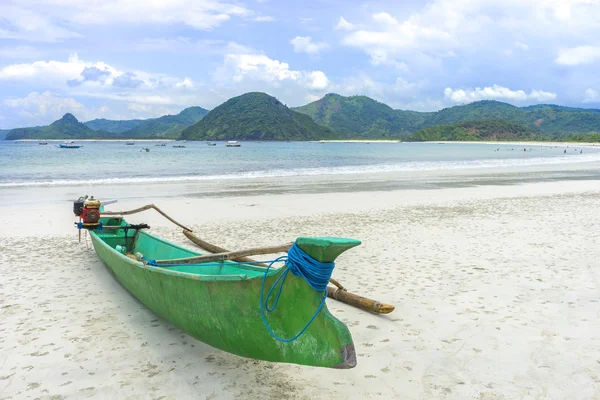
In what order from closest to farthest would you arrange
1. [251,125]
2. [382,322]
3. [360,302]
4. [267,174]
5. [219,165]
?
[382,322] < [360,302] < [267,174] < [219,165] < [251,125]

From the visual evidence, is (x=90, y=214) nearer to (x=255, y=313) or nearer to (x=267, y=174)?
(x=255, y=313)

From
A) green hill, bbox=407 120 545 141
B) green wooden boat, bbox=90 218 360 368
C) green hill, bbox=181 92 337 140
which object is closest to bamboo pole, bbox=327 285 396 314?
green wooden boat, bbox=90 218 360 368

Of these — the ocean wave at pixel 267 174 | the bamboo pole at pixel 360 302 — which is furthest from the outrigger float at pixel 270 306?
the ocean wave at pixel 267 174

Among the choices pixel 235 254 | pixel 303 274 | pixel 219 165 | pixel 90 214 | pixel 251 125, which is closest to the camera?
pixel 303 274

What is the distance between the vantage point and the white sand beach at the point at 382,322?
12.8ft

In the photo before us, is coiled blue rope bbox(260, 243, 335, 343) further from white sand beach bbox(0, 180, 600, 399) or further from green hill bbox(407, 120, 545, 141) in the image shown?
green hill bbox(407, 120, 545, 141)

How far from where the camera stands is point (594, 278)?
6.65 m

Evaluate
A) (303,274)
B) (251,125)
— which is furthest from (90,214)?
(251,125)

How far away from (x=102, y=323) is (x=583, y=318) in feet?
19.2

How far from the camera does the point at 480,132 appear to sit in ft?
518

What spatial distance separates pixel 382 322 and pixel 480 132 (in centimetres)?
16761

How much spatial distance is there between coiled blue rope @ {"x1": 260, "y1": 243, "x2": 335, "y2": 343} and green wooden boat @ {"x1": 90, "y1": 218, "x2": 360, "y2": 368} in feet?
0.10

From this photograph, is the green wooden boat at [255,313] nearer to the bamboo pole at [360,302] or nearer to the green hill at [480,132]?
the bamboo pole at [360,302]

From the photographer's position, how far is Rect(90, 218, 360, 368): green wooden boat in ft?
10.6
